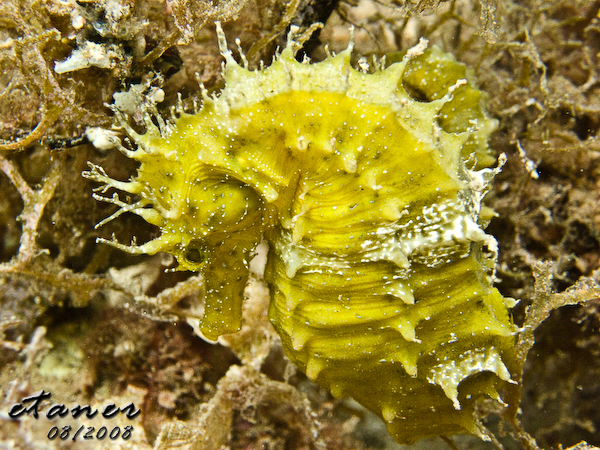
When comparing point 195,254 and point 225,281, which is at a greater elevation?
point 195,254

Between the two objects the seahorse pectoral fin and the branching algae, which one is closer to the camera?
the branching algae

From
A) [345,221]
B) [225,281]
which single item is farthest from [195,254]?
[345,221]

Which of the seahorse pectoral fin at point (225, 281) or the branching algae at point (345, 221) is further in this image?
the seahorse pectoral fin at point (225, 281)

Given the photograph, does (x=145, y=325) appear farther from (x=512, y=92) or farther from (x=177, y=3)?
(x=512, y=92)

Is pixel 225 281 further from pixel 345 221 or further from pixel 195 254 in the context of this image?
pixel 345 221

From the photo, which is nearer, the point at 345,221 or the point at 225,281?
the point at 345,221

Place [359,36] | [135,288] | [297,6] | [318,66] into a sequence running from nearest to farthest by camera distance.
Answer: [318,66]
[297,6]
[359,36]
[135,288]

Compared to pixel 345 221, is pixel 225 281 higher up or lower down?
lower down

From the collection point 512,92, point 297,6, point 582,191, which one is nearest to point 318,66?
point 297,6
